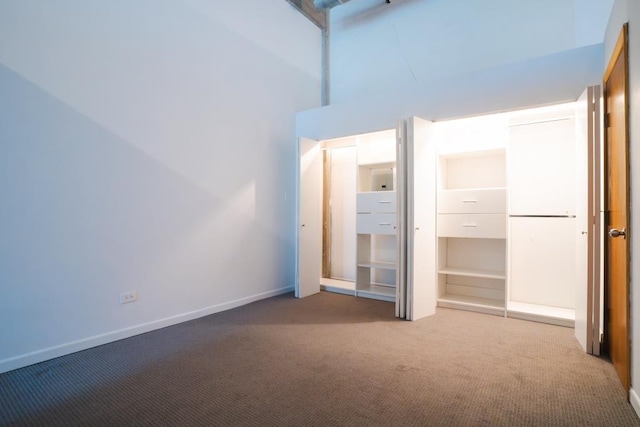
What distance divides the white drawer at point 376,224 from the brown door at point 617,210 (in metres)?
2.02

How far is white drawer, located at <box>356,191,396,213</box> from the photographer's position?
4188 millimetres

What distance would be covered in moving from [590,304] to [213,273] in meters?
3.36

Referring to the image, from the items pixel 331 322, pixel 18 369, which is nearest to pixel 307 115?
pixel 331 322

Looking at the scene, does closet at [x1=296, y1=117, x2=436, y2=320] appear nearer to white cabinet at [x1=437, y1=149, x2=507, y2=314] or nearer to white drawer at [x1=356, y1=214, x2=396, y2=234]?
white drawer at [x1=356, y1=214, x2=396, y2=234]

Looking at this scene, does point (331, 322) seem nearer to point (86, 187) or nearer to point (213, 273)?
point (213, 273)

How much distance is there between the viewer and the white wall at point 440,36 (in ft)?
12.5

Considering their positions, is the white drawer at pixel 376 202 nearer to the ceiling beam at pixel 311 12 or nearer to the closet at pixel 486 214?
the closet at pixel 486 214

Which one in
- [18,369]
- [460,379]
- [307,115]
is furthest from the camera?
[307,115]

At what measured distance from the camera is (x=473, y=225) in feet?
12.4

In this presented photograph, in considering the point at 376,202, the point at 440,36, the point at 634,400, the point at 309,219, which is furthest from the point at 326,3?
the point at 634,400

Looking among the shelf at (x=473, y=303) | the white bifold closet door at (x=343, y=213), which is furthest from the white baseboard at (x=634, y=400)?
the white bifold closet door at (x=343, y=213)

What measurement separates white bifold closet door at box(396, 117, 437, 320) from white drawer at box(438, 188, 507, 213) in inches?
11.6

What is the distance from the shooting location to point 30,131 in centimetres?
256

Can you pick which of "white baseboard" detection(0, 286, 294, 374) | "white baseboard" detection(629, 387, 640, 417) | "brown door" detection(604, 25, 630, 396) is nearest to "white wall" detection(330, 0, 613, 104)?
"brown door" detection(604, 25, 630, 396)
